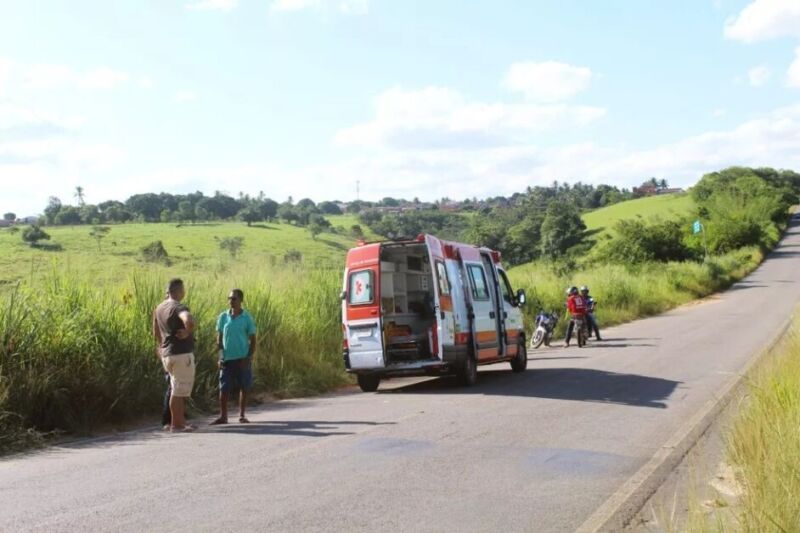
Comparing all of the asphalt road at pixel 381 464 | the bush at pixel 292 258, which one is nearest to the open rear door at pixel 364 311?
the asphalt road at pixel 381 464

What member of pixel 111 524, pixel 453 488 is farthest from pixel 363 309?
pixel 111 524

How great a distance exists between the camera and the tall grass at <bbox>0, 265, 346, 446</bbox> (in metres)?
11.1

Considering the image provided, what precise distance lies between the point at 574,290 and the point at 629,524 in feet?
63.9

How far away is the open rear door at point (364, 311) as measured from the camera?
49.9 ft

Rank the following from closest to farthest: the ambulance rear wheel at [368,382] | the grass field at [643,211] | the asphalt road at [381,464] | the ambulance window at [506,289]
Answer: the asphalt road at [381,464], the ambulance rear wheel at [368,382], the ambulance window at [506,289], the grass field at [643,211]

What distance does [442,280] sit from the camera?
15.0m

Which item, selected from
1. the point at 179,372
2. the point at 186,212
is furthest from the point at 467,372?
the point at 186,212

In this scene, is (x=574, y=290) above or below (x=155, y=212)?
below

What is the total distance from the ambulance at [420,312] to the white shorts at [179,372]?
181 inches

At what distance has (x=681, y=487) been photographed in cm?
774

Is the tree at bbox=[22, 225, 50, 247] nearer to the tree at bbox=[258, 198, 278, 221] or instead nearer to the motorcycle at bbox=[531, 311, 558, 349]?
the motorcycle at bbox=[531, 311, 558, 349]

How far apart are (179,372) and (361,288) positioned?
513 centimetres

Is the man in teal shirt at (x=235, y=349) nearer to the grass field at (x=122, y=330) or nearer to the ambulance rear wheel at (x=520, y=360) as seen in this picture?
the grass field at (x=122, y=330)

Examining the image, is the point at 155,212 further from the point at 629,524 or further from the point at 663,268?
the point at 629,524
